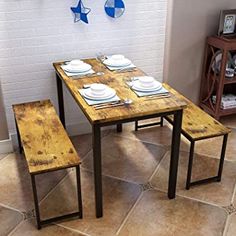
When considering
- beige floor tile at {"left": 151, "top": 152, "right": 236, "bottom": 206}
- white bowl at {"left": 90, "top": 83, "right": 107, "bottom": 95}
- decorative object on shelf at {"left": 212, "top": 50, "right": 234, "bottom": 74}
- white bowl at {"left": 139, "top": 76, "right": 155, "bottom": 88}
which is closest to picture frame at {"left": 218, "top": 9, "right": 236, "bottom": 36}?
decorative object on shelf at {"left": 212, "top": 50, "right": 234, "bottom": 74}

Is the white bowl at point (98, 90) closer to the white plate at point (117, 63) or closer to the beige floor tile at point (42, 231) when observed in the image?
the white plate at point (117, 63)

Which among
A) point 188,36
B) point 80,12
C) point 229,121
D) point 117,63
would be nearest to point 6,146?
point 117,63

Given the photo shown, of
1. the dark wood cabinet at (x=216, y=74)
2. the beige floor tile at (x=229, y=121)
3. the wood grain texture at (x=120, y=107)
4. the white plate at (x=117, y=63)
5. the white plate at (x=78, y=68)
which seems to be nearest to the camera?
the wood grain texture at (x=120, y=107)

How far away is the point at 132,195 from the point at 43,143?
71 cm

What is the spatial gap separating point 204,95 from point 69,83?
63.9 inches

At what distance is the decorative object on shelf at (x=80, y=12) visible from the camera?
281cm

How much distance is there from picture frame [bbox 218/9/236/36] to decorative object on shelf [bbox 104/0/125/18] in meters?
0.92

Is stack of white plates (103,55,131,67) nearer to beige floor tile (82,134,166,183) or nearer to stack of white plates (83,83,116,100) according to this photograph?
stack of white plates (83,83,116,100)

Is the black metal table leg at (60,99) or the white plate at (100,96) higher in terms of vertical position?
the white plate at (100,96)

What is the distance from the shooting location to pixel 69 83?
244 centimetres

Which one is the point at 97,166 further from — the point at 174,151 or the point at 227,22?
the point at 227,22

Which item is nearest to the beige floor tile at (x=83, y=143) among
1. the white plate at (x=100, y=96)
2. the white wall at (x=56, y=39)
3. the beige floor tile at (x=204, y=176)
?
the white wall at (x=56, y=39)

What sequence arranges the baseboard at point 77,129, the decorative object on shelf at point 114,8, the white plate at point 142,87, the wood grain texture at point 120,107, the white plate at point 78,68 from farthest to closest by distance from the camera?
1. the baseboard at point 77,129
2. the decorative object on shelf at point 114,8
3. the white plate at point 78,68
4. the white plate at point 142,87
5. the wood grain texture at point 120,107

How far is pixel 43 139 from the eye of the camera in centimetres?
234
